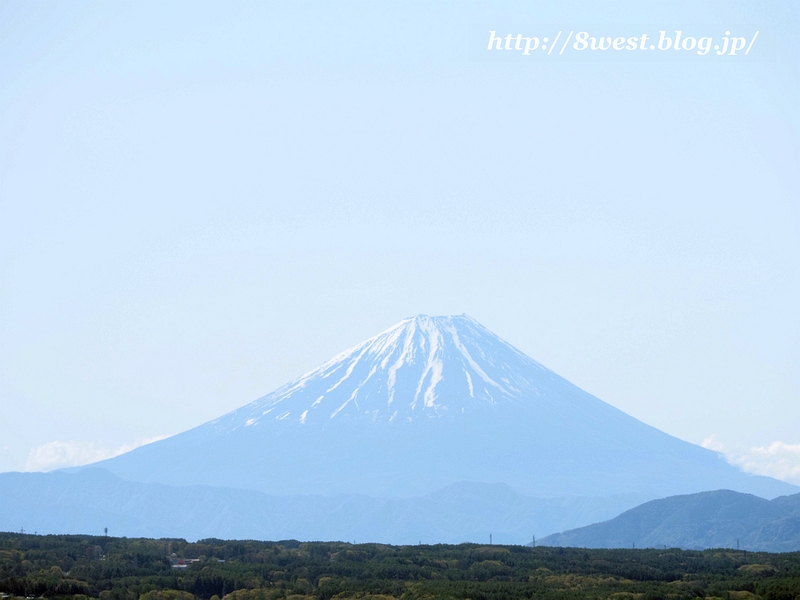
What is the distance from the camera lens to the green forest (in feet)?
298

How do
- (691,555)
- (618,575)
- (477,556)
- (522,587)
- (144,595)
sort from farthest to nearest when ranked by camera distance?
(691,555) → (477,556) → (618,575) → (522,587) → (144,595)

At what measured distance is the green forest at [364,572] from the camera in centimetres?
9088

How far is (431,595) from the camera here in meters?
90.0

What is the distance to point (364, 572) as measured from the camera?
4235 inches

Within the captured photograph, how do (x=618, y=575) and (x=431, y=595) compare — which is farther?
(x=618, y=575)

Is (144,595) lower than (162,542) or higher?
lower

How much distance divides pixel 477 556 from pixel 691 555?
939 inches

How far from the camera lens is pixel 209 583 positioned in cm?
9756

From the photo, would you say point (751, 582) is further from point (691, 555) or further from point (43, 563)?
point (43, 563)

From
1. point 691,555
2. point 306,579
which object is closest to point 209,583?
point 306,579

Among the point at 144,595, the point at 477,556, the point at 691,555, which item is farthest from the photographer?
the point at 691,555

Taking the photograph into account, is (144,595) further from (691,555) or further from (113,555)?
(691,555)

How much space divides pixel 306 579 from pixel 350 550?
1084 inches

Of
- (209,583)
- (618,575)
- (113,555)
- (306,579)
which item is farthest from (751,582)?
(113,555)
